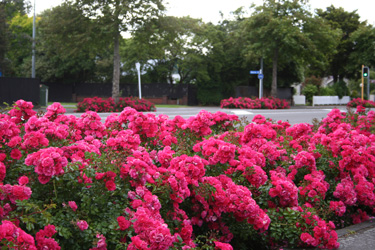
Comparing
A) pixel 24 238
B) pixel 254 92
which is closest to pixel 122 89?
pixel 254 92

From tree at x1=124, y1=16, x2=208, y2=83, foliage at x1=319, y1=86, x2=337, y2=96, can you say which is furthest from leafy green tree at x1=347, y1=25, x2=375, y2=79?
tree at x1=124, y1=16, x2=208, y2=83

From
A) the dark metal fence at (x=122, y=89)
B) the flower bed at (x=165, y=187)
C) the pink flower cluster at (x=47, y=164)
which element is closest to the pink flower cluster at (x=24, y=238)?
the flower bed at (x=165, y=187)

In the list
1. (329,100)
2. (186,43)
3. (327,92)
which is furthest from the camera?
(327,92)

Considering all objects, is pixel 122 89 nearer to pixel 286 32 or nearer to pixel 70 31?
pixel 286 32

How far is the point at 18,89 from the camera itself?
1062 inches

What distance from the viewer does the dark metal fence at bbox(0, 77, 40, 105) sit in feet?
87.3

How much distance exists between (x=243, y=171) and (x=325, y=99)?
44694 millimetres

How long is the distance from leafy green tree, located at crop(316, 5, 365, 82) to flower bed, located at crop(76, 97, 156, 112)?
35.5 meters

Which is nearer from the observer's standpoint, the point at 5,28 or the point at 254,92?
the point at 5,28

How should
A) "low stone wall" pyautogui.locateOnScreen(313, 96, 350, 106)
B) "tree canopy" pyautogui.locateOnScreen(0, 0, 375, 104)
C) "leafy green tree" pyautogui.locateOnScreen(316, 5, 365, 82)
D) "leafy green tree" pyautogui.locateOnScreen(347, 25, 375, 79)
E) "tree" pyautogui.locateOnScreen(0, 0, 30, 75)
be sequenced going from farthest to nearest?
1. "leafy green tree" pyautogui.locateOnScreen(316, 5, 365, 82)
2. "leafy green tree" pyautogui.locateOnScreen(347, 25, 375, 79)
3. "low stone wall" pyautogui.locateOnScreen(313, 96, 350, 106)
4. "tree" pyautogui.locateOnScreen(0, 0, 30, 75)
5. "tree canopy" pyautogui.locateOnScreen(0, 0, 375, 104)

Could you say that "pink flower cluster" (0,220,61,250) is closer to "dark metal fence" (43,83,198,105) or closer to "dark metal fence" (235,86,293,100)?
"dark metal fence" (235,86,293,100)

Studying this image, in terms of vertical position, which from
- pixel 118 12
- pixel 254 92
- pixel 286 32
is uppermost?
pixel 286 32

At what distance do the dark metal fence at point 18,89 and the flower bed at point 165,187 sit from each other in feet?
75.7

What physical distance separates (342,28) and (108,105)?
1587 inches
